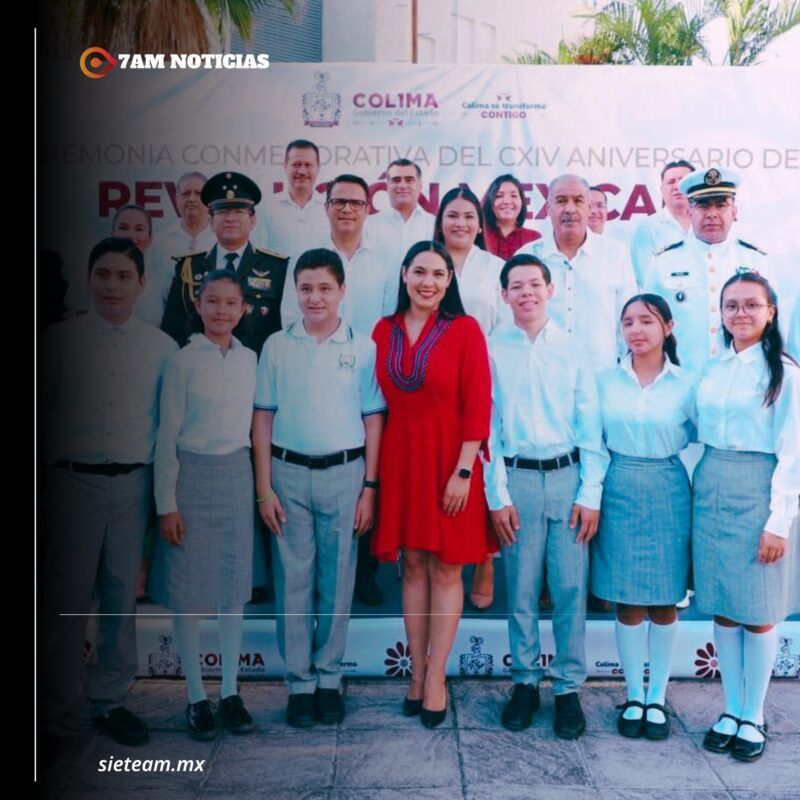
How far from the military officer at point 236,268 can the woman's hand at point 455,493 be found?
0.77m

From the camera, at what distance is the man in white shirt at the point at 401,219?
2850 millimetres

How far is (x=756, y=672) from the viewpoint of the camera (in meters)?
2.96

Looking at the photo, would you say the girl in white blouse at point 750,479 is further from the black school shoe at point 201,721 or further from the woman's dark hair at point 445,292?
the black school shoe at point 201,721

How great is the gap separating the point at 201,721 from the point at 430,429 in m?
1.28

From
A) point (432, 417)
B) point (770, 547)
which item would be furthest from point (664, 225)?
point (770, 547)

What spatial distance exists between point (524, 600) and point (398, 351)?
3.16 feet

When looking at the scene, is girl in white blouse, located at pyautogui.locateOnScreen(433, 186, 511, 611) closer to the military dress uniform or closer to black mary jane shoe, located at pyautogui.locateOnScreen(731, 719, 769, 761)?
the military dress uniform

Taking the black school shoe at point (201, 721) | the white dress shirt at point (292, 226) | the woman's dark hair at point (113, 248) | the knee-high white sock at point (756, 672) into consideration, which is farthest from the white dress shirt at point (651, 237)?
the black school shoe at point (201, 721)

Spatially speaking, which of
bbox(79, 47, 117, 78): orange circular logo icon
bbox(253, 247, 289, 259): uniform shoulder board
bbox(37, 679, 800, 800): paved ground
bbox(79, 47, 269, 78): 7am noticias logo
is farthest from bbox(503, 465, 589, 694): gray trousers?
bbox(79, 47, 117, 78): orange circular logo icon

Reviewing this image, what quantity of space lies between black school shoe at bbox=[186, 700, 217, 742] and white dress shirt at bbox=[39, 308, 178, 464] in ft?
2.90

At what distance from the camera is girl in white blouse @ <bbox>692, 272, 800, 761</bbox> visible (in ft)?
9.19

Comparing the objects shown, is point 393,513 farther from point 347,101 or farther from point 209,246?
point 347,101

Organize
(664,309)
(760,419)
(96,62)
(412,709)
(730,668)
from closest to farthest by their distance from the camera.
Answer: (96,62)
(760,419)
(664,309)
(730,668)
(412,709)

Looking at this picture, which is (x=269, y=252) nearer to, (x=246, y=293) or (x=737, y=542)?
(x=246, y=293)
